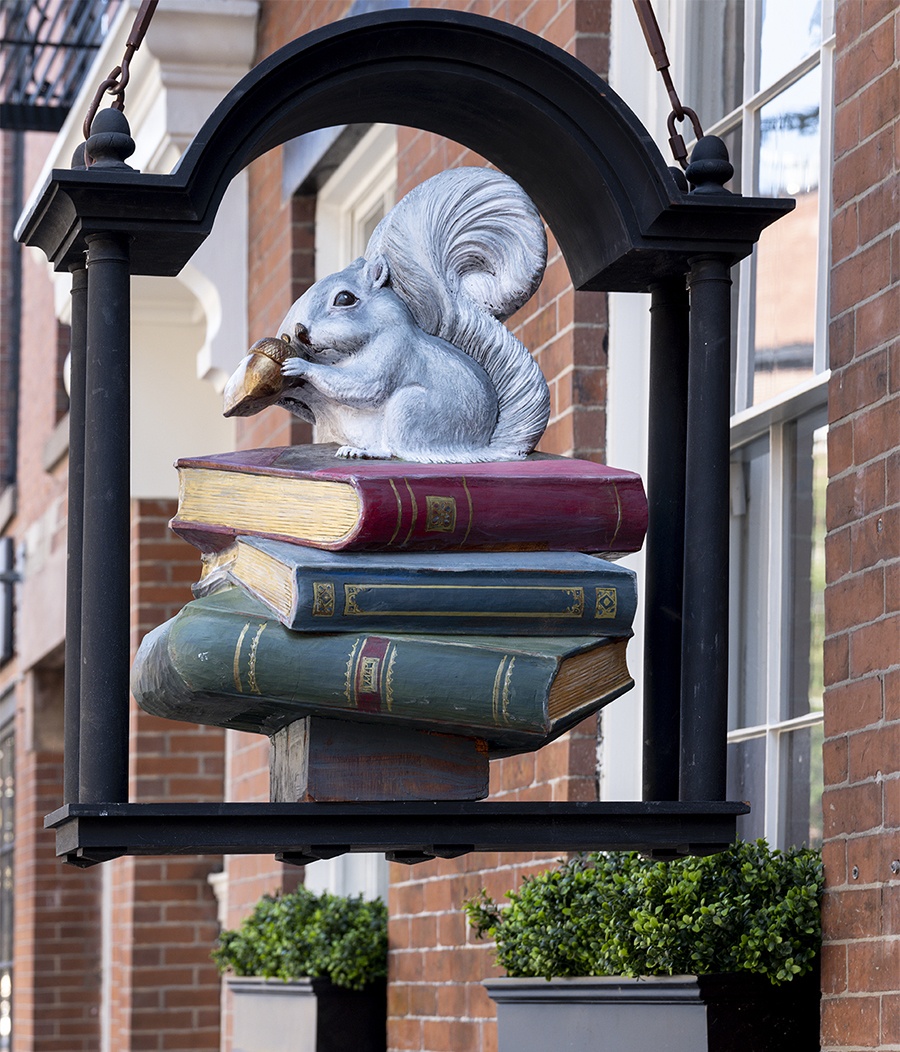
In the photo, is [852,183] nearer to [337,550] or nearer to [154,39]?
[337,550]

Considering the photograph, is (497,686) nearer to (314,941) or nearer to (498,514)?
(498,514)

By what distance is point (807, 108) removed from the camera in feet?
10.2

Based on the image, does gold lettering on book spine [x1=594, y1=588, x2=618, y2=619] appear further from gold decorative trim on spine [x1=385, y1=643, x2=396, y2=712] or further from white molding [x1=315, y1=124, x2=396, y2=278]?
white molding [x1=315, y1=124, x2=396, y2=278]

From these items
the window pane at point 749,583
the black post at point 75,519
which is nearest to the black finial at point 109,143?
the black post at point 75,519

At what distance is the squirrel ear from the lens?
91.0 inches

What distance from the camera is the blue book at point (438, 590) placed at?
202 centimetres

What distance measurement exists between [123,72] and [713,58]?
1.61 m

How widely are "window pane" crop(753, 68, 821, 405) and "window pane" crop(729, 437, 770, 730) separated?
0.49 feet

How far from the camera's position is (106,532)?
210 centimetres

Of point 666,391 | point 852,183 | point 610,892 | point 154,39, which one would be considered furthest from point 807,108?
point 154,39

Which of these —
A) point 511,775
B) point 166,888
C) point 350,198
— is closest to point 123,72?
point 511,775

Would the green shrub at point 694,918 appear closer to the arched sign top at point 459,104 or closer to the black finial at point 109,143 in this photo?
the arched sign top at point 459,104

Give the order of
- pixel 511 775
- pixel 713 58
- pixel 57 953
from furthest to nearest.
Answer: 1. pixel 57 953
2. pixel 511 775
3. pixel 713 58

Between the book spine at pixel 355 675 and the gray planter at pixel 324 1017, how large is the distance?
2.67 metres
